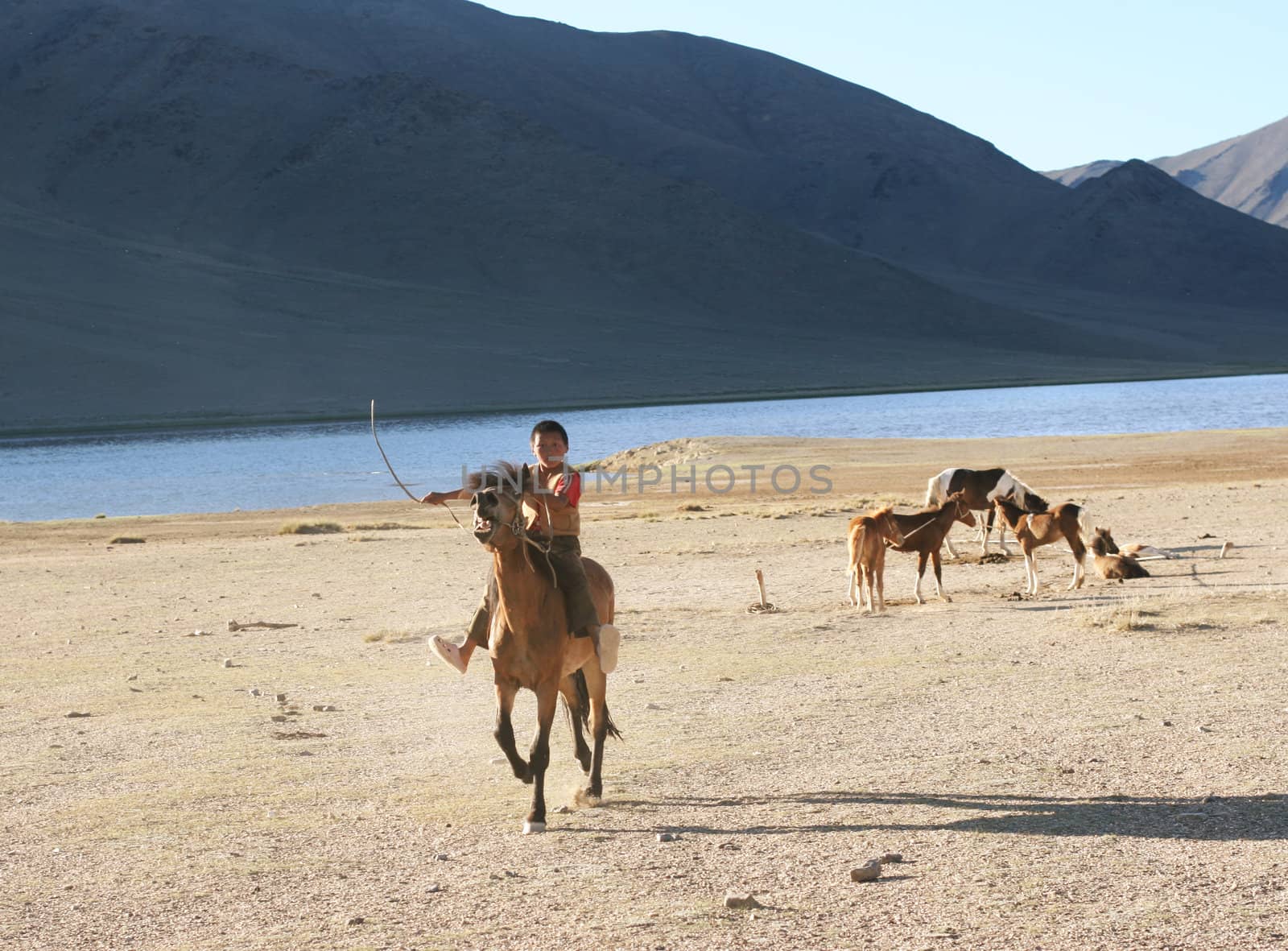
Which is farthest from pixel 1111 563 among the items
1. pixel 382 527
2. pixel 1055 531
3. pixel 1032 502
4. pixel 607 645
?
pixel 382 527

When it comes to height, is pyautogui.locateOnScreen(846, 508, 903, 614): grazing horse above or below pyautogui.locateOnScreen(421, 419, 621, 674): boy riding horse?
below

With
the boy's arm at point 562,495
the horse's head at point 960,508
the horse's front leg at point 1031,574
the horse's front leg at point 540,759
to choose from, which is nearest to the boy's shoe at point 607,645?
the horse's front leg at point 540,759

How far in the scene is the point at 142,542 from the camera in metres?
26.8

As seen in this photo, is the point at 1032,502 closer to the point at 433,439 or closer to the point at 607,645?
A: the point at 607,645

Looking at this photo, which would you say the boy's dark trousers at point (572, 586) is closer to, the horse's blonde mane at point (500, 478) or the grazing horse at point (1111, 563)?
the horse's blonde mane at point (500, 478)

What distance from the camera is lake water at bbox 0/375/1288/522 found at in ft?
137

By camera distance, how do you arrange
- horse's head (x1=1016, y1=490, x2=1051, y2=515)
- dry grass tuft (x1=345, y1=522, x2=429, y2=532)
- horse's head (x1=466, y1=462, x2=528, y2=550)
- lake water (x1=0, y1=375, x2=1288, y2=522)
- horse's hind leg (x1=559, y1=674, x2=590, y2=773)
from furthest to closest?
lake water (x1=0, y1=375, x2=1288, y2=522) → dry grass tuft (x1=345, y1=522, x2=429, y2=532) → horse's head (x1=1016, y1=490, x2=1051, y2=515) → horse's hind leg (x1=559, y1=674, x2=590, y2=773) → horse's head (x1=466, y1=462, x2=528, y2=550)

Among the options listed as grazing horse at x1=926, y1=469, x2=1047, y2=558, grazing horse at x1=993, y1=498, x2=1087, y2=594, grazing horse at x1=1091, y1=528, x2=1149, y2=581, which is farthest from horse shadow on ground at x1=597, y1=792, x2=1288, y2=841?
→ grazing horse at x1=926, y1=469, x2=1047, y2=558

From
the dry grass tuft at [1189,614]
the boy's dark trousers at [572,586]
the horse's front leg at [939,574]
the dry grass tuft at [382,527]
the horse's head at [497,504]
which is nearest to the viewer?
the horse's head at [497,504]

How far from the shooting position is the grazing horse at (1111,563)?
15.4 m

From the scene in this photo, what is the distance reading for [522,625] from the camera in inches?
285

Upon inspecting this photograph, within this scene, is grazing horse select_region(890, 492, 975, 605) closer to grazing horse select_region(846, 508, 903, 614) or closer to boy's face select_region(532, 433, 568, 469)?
grazing horse select_region(846, 508, 903, 614)

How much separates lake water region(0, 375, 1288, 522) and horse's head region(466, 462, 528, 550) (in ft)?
97.0

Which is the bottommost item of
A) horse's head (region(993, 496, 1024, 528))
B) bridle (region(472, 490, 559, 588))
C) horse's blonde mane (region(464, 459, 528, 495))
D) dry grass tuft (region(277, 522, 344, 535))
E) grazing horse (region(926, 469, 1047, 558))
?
dry grass tuft (region(277, 522, 344, 535))
